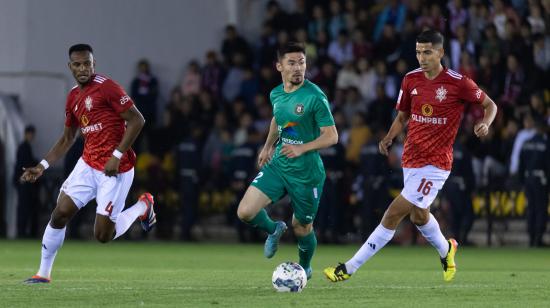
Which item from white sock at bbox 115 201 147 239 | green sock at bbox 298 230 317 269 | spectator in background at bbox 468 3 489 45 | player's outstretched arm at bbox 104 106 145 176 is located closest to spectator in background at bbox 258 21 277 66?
spectator in background at bbox 468 3 489 45

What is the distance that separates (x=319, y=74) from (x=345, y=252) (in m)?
5.33

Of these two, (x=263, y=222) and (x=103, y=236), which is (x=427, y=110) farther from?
(x=103, y=236)

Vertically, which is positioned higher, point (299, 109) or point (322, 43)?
point (299, 109)

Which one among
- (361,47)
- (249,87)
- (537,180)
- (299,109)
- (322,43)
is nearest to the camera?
(299,109)

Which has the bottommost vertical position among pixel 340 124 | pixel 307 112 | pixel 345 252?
pixel 345 252

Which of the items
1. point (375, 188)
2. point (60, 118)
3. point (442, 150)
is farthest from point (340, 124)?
point (442, 150)

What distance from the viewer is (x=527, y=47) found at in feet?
72.1

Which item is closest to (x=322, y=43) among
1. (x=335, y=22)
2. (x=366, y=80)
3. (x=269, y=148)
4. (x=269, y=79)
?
(x=335, y=22)

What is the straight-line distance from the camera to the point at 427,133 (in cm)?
1261

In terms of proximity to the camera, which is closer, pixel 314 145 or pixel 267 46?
pixel 314 145

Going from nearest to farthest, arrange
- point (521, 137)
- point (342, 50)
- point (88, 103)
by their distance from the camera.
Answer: point (88, 103)
point (521, 137)
point (342, 50)

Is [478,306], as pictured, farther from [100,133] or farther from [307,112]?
[100,133]

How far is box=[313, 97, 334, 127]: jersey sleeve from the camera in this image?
38.5 feet

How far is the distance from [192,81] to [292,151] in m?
14.0
